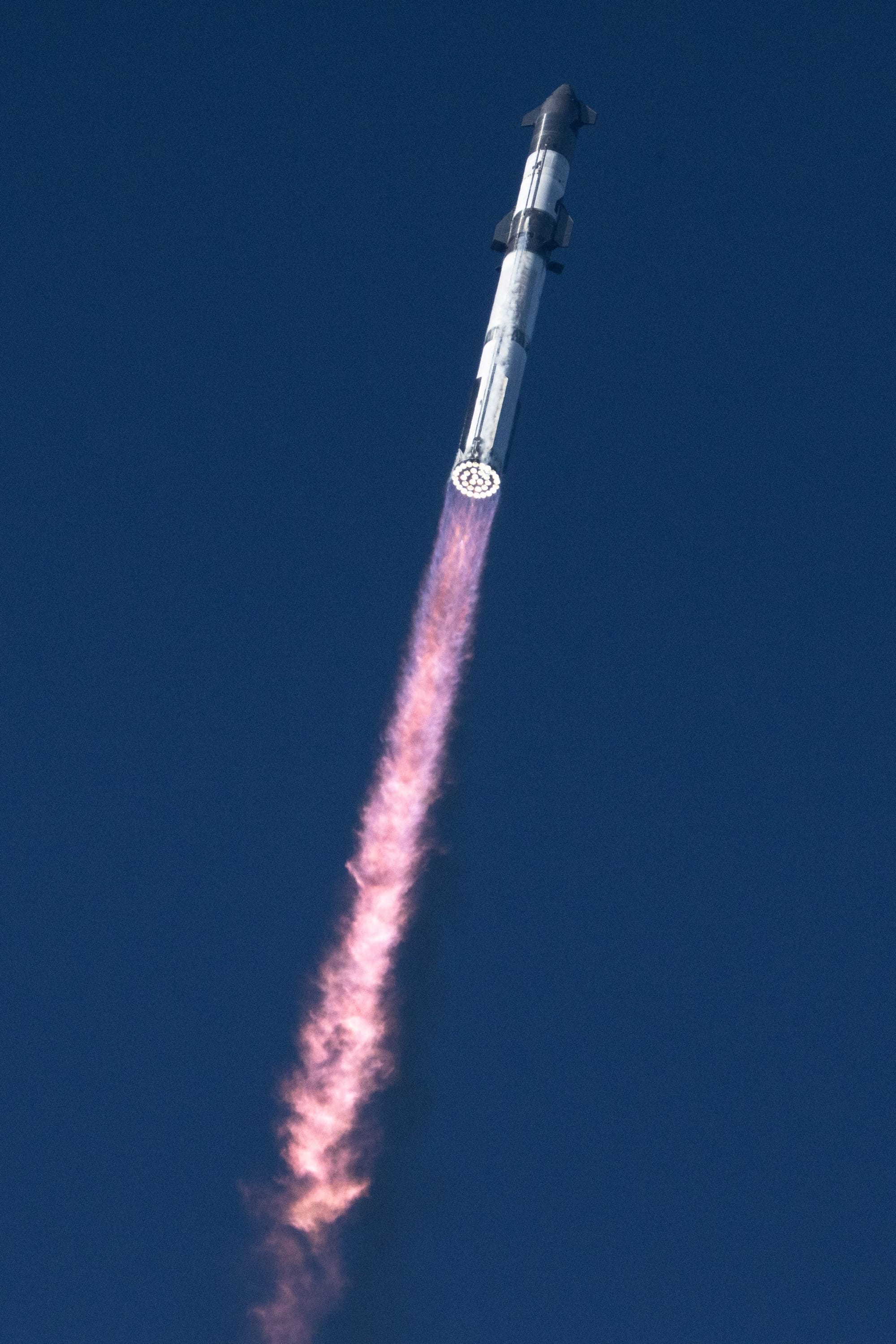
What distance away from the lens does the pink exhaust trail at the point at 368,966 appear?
93188 mm

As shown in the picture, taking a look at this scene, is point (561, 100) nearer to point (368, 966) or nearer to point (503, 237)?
point (503, 237)

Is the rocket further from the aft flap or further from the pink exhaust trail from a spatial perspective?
the pink exhaust trail

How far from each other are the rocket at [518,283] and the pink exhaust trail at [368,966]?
8365 millimetres

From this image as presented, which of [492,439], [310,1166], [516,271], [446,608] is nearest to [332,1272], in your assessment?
[310,1166]

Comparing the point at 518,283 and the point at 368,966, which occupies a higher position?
the point at 518,283

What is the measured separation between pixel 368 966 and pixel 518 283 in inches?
1064

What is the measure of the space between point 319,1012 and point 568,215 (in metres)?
32.2

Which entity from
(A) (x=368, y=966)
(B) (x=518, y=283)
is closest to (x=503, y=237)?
(B) (x=518, y=283)

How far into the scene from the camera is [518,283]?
88.6 metres

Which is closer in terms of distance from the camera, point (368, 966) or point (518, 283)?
point (518, 283)

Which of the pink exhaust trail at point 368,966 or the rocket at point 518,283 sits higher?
the rocket at point 518,283

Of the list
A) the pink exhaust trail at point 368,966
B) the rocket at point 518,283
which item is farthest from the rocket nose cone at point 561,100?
the pink exhaust trail at point 368,966

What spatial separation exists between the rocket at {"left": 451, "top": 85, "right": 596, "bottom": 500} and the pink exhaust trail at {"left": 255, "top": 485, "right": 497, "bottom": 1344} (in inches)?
329

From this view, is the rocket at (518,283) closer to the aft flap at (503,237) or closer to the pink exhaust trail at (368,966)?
Answer: the aft flap at (503,237)
